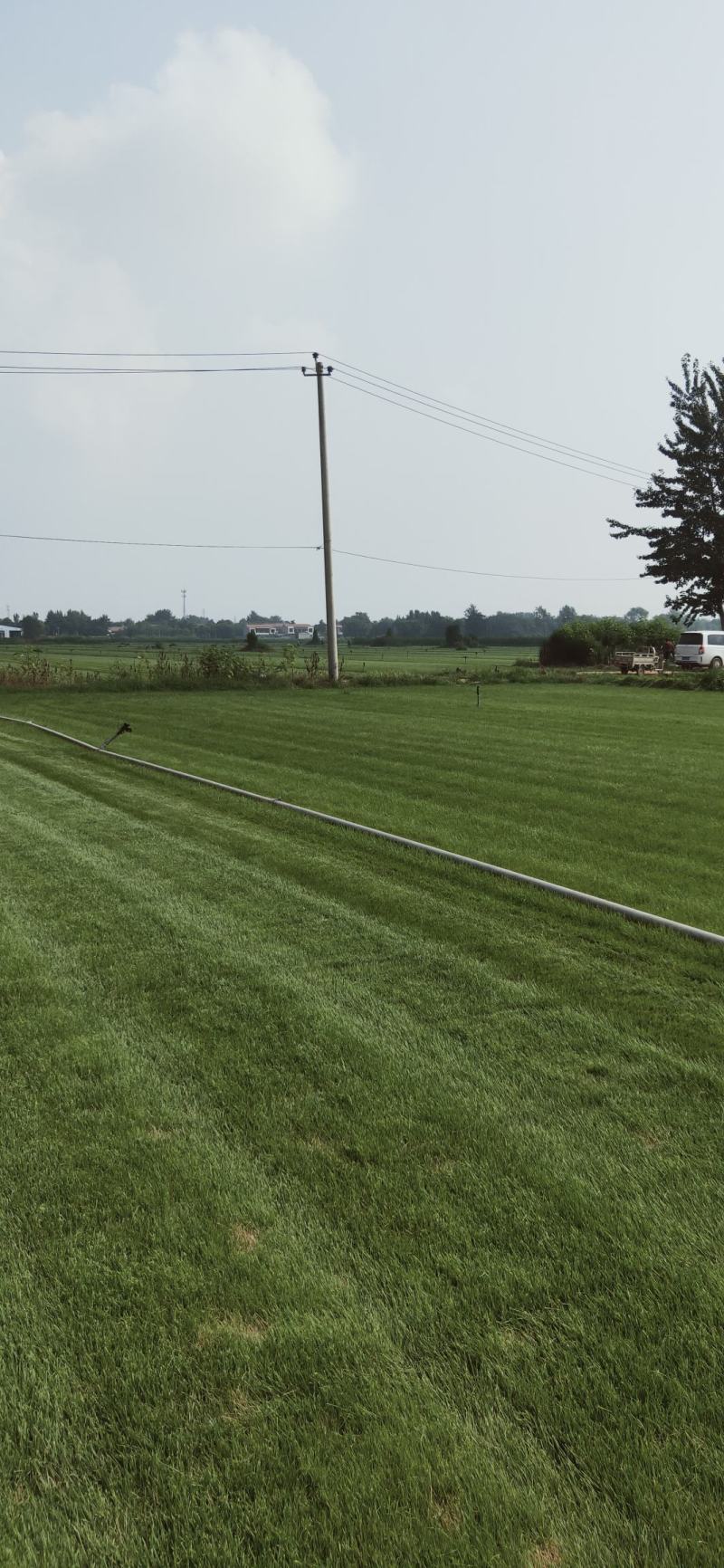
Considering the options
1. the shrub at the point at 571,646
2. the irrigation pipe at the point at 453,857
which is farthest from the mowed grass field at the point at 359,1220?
the shrub at the point at 571,646

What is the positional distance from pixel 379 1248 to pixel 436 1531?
730 mm

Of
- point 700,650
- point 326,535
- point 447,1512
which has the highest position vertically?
point 326,535

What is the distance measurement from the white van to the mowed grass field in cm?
2613

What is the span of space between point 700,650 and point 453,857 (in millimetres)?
26503

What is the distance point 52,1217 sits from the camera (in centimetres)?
244

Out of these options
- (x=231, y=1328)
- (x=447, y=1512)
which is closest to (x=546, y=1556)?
(x=447, y=1512)

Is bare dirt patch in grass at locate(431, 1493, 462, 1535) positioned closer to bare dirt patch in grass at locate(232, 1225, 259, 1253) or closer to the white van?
bare dirt patch in grass at locate(232, 1225, 259, 1253)

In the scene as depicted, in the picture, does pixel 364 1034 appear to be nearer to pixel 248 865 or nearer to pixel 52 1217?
pixel 52 1217

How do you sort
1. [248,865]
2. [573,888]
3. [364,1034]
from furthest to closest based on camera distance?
[248,865] < [573,888] < [364,1034]

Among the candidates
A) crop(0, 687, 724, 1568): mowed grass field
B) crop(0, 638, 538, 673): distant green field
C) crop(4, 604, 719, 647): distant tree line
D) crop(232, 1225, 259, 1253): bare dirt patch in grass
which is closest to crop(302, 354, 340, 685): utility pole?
crop(0, 638, 538, 673): distant green field

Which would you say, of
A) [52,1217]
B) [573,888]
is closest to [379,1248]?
[52,1217]

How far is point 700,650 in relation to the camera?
29.9m

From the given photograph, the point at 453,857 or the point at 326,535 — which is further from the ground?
the point at 326,535

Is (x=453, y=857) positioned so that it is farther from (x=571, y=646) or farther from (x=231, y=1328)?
(x=571, y=646)
